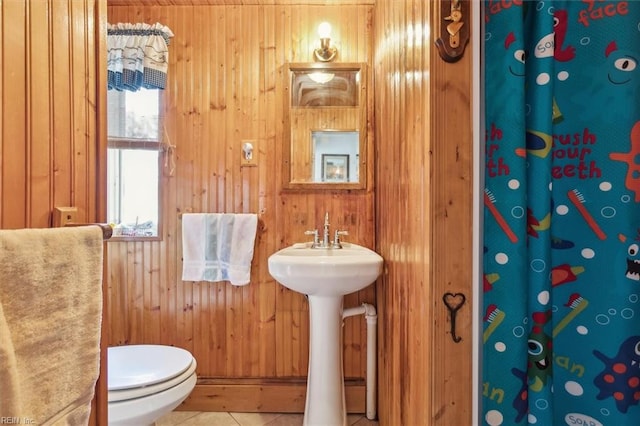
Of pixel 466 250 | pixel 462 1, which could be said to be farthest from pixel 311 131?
pixel 466 250

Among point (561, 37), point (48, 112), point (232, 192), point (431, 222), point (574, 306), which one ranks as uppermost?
point (561, 37)

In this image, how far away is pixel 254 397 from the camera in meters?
1.66

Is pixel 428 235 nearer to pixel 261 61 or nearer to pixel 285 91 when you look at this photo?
pixel 285 91

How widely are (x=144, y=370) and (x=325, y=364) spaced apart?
0.77m

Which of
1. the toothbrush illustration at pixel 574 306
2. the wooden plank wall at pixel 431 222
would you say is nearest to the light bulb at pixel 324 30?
the wooden plank wall at pixel 431 222

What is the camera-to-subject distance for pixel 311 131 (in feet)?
5.54

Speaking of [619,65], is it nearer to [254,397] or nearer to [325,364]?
[325,364]

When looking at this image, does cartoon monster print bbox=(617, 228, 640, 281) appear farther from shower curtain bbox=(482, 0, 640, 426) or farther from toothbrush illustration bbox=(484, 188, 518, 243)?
toothbrush illustration bbox=(484, 188, 518, 243)

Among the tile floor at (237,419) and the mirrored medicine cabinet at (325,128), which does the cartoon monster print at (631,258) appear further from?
the tile floor at (237,419)

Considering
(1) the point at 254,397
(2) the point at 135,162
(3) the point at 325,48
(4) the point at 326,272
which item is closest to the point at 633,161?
(4) the point at 326,272

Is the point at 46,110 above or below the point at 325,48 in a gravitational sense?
below

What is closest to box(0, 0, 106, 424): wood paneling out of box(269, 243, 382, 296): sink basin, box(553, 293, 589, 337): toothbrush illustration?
box(269, 243, 382, 296): sink basin

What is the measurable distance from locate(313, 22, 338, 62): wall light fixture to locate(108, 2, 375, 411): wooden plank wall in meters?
0.06

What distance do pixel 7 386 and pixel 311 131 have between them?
4.94ft
